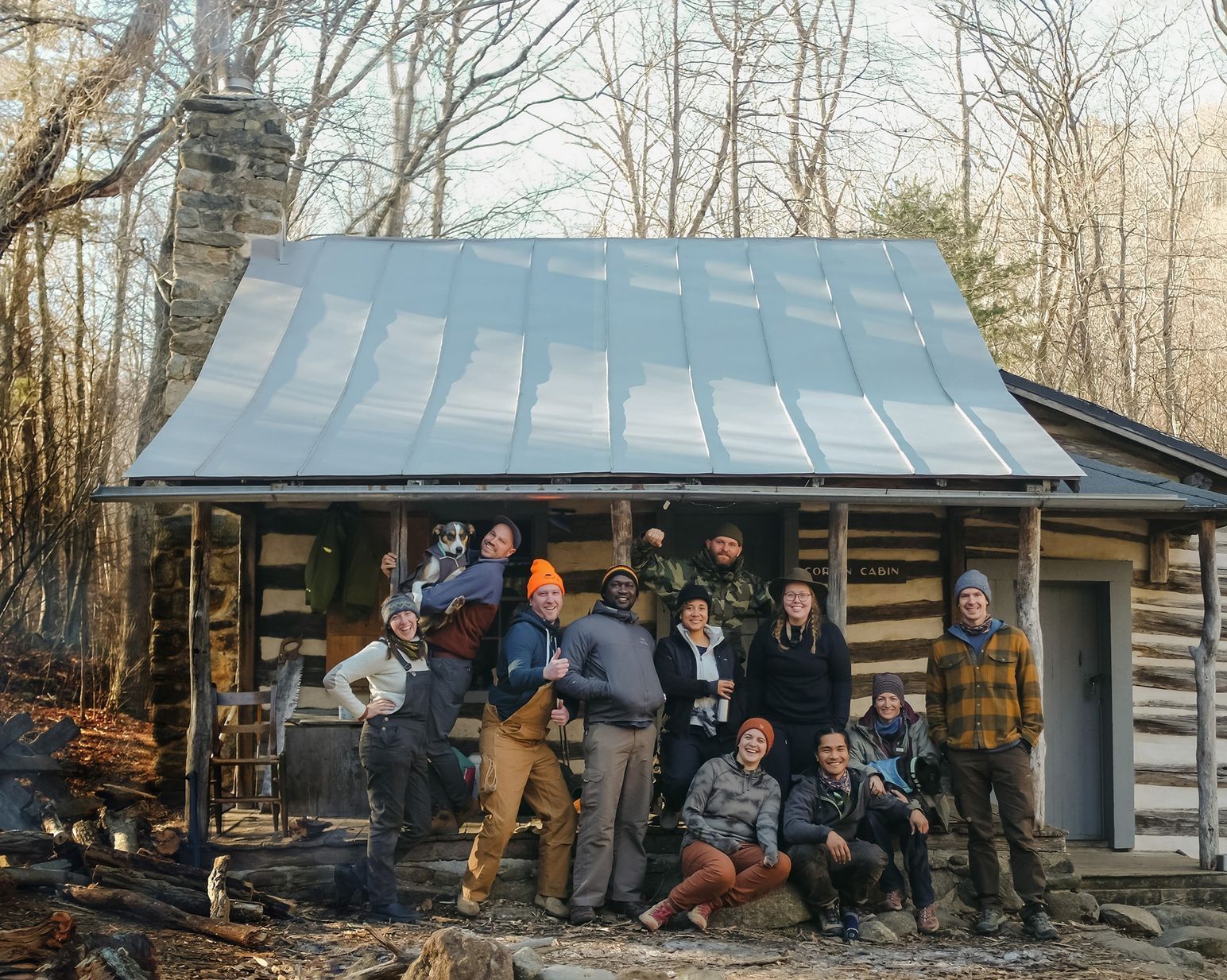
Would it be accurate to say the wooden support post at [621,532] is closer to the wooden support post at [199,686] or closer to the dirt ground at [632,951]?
the dirt ground at [632,951]

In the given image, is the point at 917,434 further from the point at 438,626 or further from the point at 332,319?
the point at 332,319

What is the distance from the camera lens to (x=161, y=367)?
54.3ft

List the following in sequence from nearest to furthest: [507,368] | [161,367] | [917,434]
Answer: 1. [917,434]
2. [507,368]
3. [161,367]

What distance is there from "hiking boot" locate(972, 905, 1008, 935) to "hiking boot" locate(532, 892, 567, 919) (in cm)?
224

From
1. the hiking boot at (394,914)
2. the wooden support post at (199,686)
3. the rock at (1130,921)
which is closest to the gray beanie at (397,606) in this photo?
the hiking boot at (394,914)

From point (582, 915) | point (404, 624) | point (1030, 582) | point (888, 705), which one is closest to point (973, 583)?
point (888, 705)

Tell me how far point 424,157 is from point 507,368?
469 inches

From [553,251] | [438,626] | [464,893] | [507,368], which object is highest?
[553,251]

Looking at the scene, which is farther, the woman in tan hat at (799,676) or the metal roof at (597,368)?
the metal roof at (597,368)

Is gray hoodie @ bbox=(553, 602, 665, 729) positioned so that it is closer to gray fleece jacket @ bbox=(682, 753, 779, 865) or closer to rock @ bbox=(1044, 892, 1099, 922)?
gray fleece jacket @ bbox=(682, 753, 779, 865)

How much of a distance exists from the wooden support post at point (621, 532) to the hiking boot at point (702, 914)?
6.72 feet

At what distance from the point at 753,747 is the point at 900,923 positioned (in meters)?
1.25

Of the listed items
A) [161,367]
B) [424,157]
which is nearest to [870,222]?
[424,157]

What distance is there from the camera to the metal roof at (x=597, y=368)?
26.3 feet
